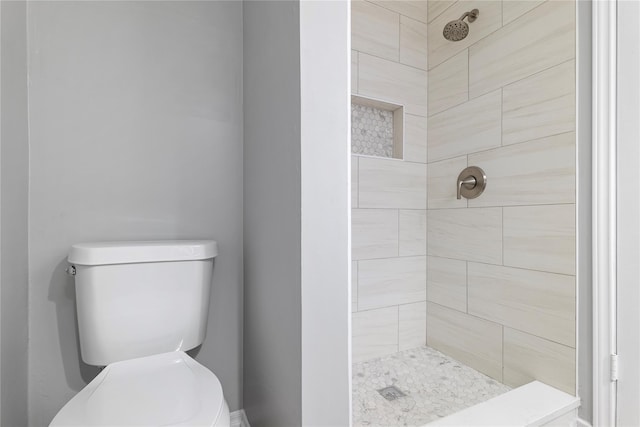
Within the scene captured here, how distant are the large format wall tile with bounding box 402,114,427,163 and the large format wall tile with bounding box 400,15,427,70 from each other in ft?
1.00

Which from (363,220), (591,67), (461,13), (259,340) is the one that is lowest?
(259,340)

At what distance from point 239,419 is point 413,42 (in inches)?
80.2

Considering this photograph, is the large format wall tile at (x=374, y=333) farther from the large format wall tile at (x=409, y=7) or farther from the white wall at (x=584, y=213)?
the large format wall tile at (x=409, y=7)

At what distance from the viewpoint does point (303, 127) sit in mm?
657

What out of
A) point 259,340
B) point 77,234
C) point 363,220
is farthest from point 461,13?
point 77,234

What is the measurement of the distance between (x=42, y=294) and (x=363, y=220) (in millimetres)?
1294

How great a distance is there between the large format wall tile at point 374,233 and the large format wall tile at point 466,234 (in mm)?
229

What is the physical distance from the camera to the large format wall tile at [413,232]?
1.71 m

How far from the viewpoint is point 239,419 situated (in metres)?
1.30

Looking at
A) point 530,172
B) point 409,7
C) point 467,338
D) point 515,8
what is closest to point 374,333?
point 467,338

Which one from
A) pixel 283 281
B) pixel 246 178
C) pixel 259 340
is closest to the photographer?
pixel 283 281

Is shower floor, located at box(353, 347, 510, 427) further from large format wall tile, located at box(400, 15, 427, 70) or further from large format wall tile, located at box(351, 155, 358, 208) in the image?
large format wall tile, located at box(400, 15, 427, 70)

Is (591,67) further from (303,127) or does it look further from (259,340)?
(259,340)

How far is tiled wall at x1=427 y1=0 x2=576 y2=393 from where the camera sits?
1.18 m
